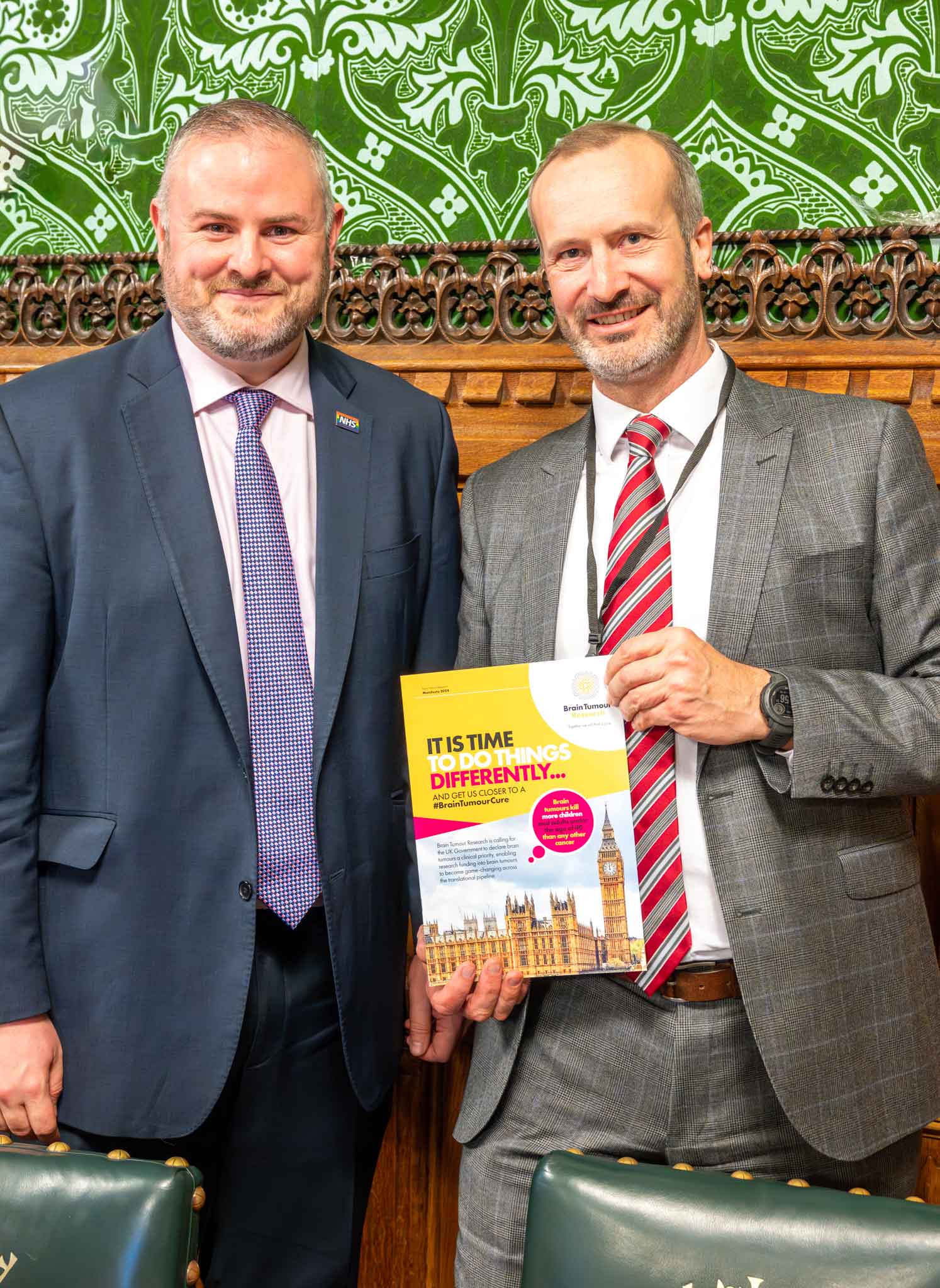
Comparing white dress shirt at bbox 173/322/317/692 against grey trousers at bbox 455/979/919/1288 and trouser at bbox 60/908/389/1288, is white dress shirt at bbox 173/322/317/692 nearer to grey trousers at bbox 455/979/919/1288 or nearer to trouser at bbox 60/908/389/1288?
trouser at bbox 60/908/389/1288

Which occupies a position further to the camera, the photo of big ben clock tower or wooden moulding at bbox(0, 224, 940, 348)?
wooden moulding at bbox(0, 224, 940, 348)

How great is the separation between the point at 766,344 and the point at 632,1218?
1.46 m

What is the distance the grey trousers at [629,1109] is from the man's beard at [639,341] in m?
0.78

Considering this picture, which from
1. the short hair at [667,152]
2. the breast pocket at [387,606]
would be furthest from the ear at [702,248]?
the breast pocket at [387,606]

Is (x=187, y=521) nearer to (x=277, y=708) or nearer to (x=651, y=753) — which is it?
(x=277, y=708)

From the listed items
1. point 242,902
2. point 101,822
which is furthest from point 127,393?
point 242,902

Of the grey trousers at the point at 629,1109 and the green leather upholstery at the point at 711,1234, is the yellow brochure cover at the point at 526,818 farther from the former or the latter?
the green leather upholstery at the point at 711,1234

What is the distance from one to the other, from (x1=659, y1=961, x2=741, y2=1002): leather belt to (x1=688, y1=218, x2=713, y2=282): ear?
35.6 inches

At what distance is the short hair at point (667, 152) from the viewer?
170 cm

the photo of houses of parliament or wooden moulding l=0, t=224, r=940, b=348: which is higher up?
wooden moulding l=0, t=224, r=940, b=348

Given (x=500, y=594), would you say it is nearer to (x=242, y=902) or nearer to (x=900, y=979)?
(x=242, y=902)

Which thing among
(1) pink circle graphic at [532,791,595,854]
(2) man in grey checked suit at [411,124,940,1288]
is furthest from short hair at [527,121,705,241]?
(1) pink circle graphic at [532,791,595,854]

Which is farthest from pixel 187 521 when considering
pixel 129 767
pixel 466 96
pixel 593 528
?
pixel 466 96

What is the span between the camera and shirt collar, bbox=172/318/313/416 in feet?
5.57
